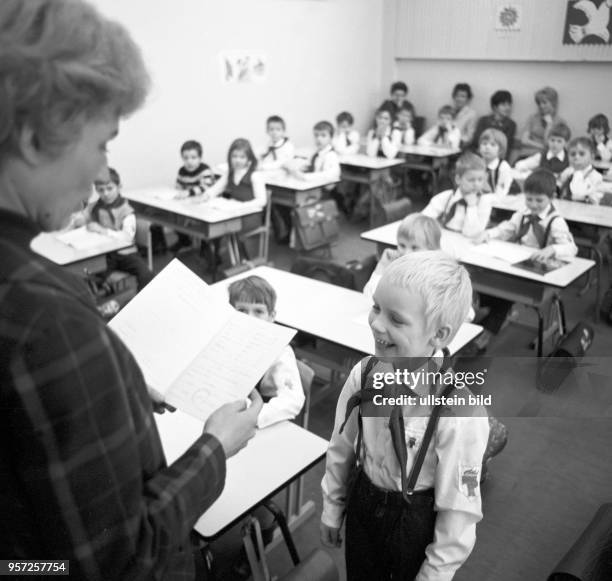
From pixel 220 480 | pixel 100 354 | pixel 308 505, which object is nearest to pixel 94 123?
pixel 100 354

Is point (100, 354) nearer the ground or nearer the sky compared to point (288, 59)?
nearer the ground

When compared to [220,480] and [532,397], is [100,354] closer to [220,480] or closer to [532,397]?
[220,480]

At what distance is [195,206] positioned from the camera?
4473 millimetres

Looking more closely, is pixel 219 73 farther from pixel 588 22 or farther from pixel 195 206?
pixel 588 22

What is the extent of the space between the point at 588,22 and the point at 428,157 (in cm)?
241

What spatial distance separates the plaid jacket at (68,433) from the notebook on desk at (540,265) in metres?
2.83

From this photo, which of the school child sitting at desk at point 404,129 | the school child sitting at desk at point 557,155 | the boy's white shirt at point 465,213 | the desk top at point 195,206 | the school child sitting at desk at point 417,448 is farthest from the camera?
the school child sitting at desk at point 404,129

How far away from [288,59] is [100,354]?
6705 millimetres

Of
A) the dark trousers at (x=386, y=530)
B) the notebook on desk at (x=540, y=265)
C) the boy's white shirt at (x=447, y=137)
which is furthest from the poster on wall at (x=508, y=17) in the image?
the dark trousers at (x=386, y=530)

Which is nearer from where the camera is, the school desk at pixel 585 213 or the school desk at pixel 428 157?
the school desk at pixel 585 213

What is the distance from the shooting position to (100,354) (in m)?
0.60

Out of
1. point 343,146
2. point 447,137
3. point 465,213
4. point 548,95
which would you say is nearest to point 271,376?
point 465,213

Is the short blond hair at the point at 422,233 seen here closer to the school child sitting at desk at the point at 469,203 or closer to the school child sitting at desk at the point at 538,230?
the school child sitting at desk at the point at 538,230

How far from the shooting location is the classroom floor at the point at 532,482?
2.07m
